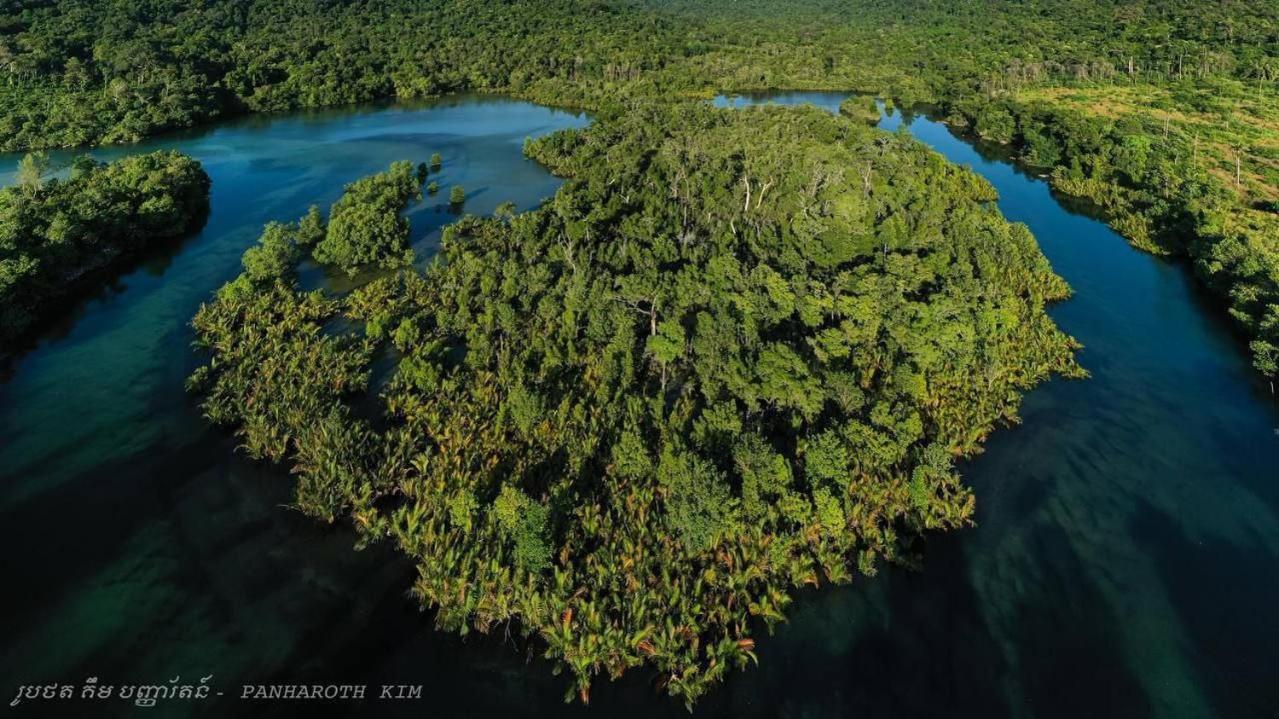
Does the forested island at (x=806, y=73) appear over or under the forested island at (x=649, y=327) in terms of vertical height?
over

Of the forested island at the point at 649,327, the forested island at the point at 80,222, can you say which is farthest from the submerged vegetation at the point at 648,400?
the forested island at the point at 80,222

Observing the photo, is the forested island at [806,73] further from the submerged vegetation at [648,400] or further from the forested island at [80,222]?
the forested island at [80,222]

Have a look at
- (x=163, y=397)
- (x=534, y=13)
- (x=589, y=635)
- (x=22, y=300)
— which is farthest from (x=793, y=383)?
(x=534, y=13)

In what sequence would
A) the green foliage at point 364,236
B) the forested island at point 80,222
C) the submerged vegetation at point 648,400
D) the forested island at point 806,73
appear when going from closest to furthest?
1. the submerged vegetation at point 648,400
2. the forested island at point 80,222
3. the green foliage at point 364,236
4. the forested island at point 806,73

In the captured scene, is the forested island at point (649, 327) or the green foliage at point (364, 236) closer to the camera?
the forested island at point (649, 327)

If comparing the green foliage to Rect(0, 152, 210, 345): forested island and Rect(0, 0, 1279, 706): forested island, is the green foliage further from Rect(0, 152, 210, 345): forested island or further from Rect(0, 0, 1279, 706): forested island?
Rect(0, 152, 210, 345): forested island

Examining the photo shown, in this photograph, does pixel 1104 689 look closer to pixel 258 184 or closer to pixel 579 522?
pixel 579 522

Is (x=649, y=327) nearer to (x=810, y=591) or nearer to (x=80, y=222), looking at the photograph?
(x=810, y=591)
